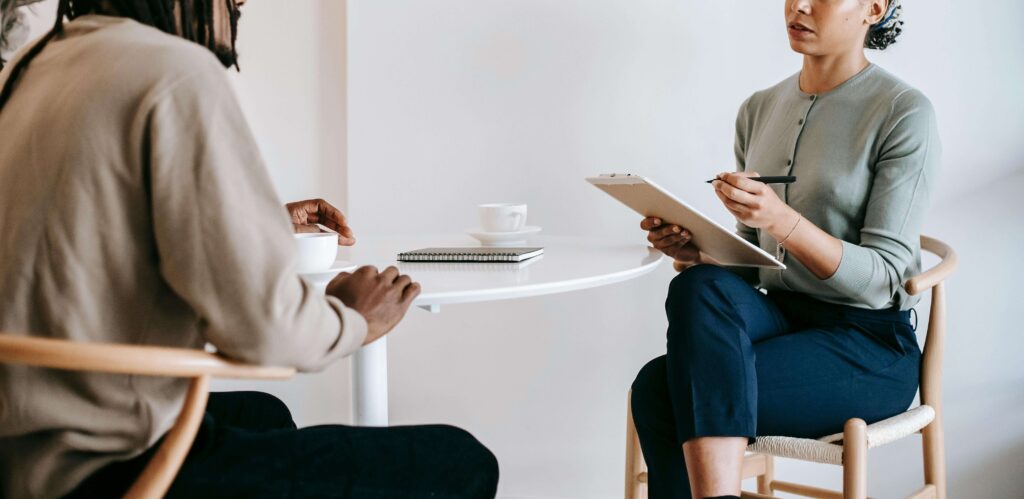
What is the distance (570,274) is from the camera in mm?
1254

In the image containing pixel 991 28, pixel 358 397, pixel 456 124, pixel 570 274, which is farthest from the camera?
pixel 456 124

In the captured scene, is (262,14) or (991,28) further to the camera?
(262,14)

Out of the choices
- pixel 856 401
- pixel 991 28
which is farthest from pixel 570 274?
pixel 991 28

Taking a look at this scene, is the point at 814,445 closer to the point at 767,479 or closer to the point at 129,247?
the point at 767,479

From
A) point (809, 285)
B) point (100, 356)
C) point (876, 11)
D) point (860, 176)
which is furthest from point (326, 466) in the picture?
point (876, 11)

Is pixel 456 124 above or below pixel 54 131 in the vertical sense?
below

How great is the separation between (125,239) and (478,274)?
565mm

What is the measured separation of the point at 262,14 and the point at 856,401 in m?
1.69

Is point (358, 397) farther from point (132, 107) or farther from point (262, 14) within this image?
point (262, 14)

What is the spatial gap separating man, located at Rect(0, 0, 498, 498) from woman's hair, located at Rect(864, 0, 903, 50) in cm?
132

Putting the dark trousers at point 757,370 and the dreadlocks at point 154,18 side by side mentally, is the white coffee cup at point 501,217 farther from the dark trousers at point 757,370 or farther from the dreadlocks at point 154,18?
the dreadlocks at point 154,18

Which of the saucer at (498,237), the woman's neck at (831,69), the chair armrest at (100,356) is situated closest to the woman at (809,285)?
the woman's neck at (831,69)

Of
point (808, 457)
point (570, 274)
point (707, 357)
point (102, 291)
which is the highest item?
point (102, 291)

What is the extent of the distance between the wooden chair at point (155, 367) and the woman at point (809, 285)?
28.1 inches
